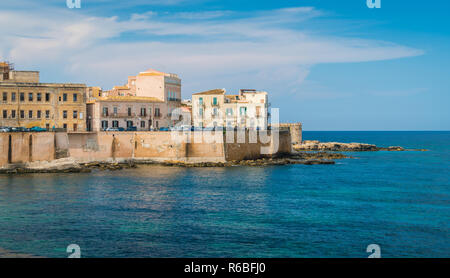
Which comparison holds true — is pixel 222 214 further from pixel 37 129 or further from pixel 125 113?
pixel 125 113

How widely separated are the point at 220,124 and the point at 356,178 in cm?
2442

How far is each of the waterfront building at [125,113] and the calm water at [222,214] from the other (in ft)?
42.4

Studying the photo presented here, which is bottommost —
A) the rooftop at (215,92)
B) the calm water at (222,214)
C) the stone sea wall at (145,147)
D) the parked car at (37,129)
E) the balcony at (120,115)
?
the calm water at (222,214)

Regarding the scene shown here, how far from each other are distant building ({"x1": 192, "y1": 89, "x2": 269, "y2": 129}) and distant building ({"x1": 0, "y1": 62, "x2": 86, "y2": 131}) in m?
16.5

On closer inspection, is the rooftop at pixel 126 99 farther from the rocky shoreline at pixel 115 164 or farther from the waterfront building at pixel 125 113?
the rocky shoreline at pixel 115 164

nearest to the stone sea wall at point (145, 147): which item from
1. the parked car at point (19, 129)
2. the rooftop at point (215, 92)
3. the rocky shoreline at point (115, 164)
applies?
the rocky shoreline at point (115, 164)

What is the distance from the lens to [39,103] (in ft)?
183

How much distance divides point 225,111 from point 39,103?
2420 centimetres

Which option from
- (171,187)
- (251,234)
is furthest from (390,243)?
(171,187)

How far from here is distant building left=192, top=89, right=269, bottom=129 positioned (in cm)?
6675

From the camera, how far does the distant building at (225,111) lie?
6675 cm

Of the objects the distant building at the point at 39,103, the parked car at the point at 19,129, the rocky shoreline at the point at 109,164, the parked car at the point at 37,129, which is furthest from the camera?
the distant building at the point at 39,103

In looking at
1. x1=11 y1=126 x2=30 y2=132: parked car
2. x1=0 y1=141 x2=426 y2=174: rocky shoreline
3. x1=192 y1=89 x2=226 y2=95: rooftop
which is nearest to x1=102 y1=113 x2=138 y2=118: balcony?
x1=0 y1=141 x2=426 y2=174: rocky shoreline

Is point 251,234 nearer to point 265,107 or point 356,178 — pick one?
point 356,178
